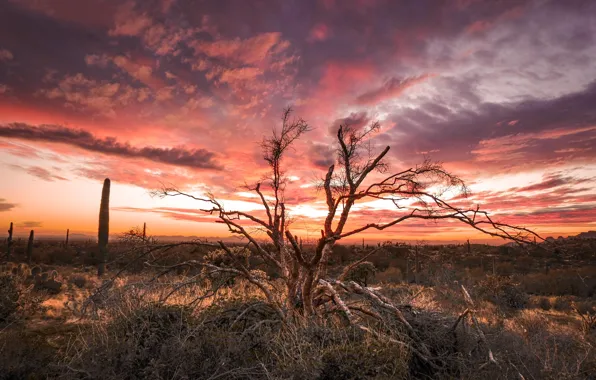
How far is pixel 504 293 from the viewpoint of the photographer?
1903cm

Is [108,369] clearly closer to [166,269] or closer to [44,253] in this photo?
[166,269]

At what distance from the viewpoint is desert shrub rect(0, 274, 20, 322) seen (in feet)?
37.2

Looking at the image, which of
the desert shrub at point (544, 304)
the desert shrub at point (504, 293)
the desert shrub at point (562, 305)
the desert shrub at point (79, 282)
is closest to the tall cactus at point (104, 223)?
the desert shrub at point (79, 282)

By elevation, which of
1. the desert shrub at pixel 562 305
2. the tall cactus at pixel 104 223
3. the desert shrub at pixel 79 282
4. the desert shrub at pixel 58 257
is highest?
the tall cactus at pixel 104 223

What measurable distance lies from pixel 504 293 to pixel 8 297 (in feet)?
68.3

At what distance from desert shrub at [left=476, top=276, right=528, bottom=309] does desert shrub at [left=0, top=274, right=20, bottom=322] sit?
19112 millimetres

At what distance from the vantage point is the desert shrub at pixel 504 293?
18641mm

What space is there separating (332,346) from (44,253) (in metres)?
38.6

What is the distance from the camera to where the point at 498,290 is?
19312mm

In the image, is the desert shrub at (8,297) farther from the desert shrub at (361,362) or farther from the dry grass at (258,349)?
the desert shrub at (361,362)

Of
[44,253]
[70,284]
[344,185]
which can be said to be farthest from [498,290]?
[44,253]

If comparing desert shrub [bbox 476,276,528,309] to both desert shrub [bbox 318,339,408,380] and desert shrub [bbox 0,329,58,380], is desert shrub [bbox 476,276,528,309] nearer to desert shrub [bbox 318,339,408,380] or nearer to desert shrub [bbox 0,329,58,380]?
desert shrub [bbox 318,339,408,380]

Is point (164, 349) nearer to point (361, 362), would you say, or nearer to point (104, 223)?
point (361, 362)

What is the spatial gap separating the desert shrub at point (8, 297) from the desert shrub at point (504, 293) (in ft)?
62.7
